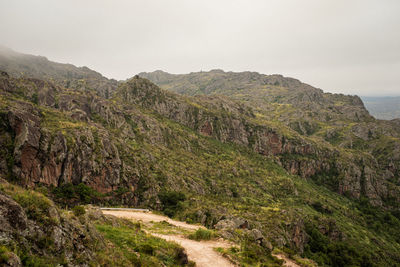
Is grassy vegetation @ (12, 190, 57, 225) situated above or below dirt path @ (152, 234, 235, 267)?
above

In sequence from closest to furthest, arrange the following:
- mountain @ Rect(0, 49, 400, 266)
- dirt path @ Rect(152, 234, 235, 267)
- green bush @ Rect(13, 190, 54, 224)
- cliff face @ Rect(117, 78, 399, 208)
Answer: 1. green bush @ Rect(13, 190, 54, 224)
2. dirt path @ Rect(152, 234, 235, 267)
3. mountain @ Rect(0, 49, 400, 266)
4. cliff face @ Rect(117, 78, 399, 208)

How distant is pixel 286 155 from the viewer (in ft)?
527

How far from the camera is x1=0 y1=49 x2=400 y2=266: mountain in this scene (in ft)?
140

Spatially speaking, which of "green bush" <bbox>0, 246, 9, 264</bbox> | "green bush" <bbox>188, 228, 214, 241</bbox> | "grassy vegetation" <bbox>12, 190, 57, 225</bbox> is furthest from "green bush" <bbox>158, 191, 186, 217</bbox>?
"green bush" <bbox>0, 246, 9, 264</bbox>

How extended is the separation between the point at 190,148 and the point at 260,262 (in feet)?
296

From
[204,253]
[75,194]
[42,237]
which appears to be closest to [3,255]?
[42,237]

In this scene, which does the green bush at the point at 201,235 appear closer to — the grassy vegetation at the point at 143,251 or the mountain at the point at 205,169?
the mountain at the point at 205,169

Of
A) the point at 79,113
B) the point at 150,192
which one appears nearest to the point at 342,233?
the point at 150,192

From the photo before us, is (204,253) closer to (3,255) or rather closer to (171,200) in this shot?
(3,255)

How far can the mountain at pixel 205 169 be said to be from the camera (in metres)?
42.6

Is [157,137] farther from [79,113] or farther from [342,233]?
[342,233]

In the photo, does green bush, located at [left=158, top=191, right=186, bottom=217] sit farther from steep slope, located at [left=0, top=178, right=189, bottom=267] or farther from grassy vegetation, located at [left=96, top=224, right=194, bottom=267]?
steep slope, located at [left=0, top=178, right=189, bottom=267]

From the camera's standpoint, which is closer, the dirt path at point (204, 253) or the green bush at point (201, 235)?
the dirt path at point (204, 253)

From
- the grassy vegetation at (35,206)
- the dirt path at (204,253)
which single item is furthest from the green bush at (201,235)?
the grassy vegetation at (35,206)
